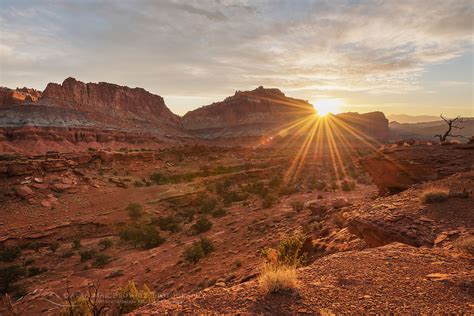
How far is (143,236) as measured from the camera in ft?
46.5

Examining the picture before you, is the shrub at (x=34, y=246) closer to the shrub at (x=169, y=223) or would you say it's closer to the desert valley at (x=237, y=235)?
the desert valley at (x=237, y=235)

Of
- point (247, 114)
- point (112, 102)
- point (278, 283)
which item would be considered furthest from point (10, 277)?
point (247, 114)

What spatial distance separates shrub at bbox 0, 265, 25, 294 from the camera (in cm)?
1017

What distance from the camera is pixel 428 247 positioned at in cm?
542

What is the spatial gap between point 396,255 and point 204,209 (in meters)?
14.8

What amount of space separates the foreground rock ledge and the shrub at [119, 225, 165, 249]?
997 cm

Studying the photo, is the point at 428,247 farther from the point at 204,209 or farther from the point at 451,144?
the point at 204,209

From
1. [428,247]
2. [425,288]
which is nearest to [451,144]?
[428,247]

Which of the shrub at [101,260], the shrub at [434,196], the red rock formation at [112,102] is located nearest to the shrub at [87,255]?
the shrub at [101,260]

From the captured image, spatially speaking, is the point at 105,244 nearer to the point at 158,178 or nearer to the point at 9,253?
the point at 9,253

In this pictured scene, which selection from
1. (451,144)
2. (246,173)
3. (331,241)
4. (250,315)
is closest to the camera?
(250,315)

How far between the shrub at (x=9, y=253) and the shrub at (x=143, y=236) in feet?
14.5

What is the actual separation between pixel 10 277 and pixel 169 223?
24.3ft

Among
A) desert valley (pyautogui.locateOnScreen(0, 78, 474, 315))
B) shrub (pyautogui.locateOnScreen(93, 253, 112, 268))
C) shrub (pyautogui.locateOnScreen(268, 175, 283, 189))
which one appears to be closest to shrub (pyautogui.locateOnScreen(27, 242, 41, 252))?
desert valley (pyautogui.locateOnScreen(0, 78, 474, 315))
